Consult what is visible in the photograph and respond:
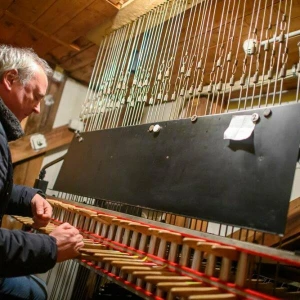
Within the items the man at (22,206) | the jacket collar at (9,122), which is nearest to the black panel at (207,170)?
the man at (22,206)

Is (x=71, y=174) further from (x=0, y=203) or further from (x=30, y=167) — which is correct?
(x=30, y=167)

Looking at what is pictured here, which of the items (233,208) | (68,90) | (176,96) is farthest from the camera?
(68,90)

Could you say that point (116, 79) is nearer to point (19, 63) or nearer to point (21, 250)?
point (19, 63)

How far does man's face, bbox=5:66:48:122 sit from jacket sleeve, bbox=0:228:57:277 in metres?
0.69

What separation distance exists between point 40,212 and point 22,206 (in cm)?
18

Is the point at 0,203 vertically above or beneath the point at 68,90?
beneath

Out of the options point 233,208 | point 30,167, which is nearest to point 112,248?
point 233,208

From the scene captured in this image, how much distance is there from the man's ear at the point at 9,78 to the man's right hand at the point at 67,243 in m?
0.76

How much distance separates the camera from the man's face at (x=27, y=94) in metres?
1.59

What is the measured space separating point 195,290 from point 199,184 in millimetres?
571

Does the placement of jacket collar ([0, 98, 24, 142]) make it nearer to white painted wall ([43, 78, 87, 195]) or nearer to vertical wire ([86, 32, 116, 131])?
vertical wire ([86, 32, 116, 131])

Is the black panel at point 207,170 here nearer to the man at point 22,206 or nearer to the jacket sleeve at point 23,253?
the man at point 22,206

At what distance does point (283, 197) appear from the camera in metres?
1.14

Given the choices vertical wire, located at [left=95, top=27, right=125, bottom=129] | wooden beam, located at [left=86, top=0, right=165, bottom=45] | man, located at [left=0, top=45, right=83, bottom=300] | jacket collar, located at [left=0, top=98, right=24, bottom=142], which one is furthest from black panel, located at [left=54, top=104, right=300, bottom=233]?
wooden beam, located at [left=86, top=0, right=165, bottom=45]
